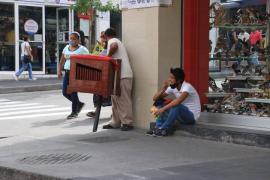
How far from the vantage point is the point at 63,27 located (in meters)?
25.3

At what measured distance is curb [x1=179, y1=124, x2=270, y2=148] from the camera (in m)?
8.33

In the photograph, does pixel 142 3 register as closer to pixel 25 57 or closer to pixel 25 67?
pixel 25 57

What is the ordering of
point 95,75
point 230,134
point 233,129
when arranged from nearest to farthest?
1. point 230,134
2. point 233,129
3. point 95,75

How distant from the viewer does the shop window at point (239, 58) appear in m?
9.24

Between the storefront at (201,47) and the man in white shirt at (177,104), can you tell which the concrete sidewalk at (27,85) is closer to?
the storefront at (201,47)

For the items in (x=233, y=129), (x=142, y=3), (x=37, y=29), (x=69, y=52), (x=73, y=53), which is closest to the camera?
(x=233, y=129)

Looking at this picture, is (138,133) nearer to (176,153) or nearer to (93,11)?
(176,153)

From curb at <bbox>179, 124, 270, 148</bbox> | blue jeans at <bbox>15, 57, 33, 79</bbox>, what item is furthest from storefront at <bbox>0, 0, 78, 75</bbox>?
curb at <bbox>179, 124, 270, 148</bbox>

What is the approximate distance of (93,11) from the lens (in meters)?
23.8

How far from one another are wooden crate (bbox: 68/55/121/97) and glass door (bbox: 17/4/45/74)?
14.2 metres

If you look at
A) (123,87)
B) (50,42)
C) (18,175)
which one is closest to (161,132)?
(123,87)

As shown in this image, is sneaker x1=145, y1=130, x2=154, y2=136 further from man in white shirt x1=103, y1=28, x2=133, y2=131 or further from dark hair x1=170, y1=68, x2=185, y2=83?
dark hair x1=170, y1=68, x2=185, y2=83

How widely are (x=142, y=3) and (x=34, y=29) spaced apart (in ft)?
48.0

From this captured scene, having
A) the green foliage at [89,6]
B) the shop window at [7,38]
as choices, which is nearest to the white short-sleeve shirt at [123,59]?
the green foliage at [89,6]
